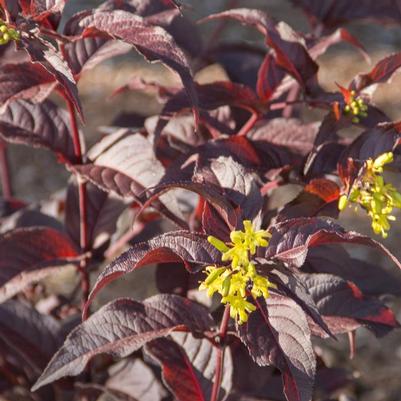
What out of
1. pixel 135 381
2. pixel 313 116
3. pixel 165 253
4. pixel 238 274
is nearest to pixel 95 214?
pixel 135 381

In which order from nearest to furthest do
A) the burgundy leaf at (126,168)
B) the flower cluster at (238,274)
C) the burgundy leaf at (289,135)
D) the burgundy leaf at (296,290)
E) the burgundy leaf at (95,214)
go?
the flower cluster at (238,274)
the burgundy leaf at (296,290)
the burgundy leaf at (126,168)
the burgundy leaf at (289,135)
the burgundy leaf at (95,214)

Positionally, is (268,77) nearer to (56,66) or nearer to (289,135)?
(289,135)

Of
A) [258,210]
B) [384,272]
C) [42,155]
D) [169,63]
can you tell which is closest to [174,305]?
[258,210]

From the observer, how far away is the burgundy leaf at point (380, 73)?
1.34 m

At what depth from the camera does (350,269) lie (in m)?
1.49

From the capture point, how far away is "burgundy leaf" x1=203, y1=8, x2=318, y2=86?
1407 millimetres

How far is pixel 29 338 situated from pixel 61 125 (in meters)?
0.42

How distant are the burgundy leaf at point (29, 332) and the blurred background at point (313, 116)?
113 cm

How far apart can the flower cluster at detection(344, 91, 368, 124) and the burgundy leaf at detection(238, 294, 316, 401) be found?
0.37 metres

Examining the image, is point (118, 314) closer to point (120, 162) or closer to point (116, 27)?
point (120, 162)

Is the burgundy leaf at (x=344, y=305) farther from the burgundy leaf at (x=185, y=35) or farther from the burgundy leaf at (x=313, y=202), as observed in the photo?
the burgundy leaf at (x=185, y=35)

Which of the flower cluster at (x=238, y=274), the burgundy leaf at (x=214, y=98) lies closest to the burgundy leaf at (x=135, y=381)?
the burgundy leaf at (x=214, y=98)

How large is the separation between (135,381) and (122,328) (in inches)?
16.0

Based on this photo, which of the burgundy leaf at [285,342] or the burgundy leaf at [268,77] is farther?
the burgundy leaf at [268,77]
